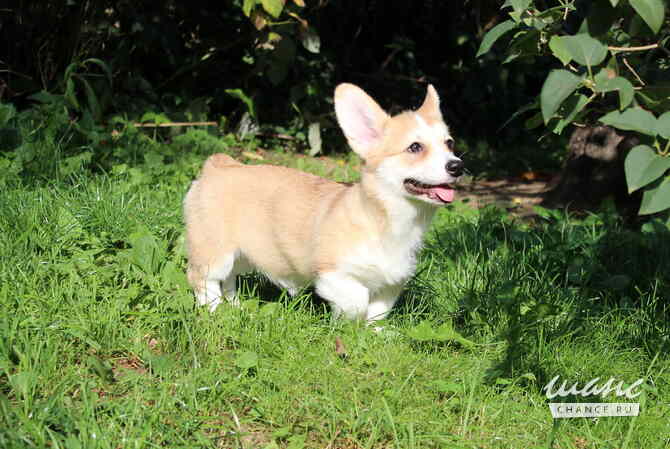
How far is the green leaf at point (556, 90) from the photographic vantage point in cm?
190

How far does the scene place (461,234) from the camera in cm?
430

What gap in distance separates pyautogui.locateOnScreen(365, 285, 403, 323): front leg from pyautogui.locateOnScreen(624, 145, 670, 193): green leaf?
1.68 meters

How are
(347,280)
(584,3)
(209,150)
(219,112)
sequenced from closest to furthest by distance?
(347,280)
(584,3)
(209,150)
(219,112)

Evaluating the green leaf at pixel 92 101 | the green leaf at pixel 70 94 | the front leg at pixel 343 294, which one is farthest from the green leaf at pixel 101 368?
the green leaf at pixel 92 101

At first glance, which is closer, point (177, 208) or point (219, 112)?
point (177, 208)

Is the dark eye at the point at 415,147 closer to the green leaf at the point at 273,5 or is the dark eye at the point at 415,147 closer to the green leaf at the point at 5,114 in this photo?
the green leaf at the point at 273,5

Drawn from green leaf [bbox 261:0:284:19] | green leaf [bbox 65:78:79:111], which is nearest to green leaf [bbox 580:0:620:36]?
green leaf [bbox 261:0:284:19]

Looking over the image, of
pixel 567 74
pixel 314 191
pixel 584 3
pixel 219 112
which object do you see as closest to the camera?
pixel 567 74

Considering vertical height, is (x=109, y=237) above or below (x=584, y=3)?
below

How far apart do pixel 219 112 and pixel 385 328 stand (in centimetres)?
437

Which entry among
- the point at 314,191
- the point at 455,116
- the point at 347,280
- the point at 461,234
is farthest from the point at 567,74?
the point at 455,116

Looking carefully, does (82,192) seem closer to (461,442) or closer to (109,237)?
(109,237)

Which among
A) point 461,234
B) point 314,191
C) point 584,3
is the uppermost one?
point 584,3

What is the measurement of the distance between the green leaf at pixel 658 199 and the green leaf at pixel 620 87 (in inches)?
9.6
